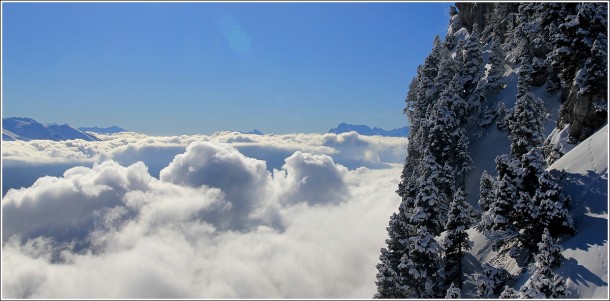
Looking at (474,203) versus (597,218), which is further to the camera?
(474,203)

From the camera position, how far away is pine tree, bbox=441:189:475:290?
3978 cm

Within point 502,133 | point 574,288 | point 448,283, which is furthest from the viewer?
point 502,133

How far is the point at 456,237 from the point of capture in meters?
39.9

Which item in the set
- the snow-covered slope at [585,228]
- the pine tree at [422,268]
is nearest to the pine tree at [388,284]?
the pine tree at [422,268]

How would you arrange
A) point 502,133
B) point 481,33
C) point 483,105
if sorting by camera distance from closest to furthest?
point 502,133 → point 483,105 → point 481,33

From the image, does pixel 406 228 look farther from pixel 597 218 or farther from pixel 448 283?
pixel 597 218

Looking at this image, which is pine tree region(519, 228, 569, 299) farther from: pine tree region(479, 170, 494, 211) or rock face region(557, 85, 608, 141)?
rock face region(557, 85, 608, 141)

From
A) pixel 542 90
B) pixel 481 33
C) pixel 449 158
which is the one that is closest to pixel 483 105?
pixel 542 90

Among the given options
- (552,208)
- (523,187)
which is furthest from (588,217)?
(523,187)

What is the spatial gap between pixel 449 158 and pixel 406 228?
2055 centimetres

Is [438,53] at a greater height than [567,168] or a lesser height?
greater

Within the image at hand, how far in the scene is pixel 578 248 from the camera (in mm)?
30516

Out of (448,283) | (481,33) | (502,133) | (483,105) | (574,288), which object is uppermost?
(481,33)

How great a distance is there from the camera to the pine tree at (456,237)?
131 ft
